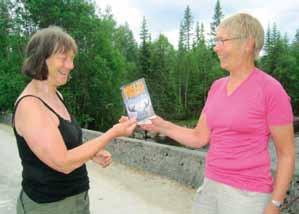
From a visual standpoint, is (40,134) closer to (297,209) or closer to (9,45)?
(297,209)

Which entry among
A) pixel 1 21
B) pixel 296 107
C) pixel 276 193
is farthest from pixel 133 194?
pixel 296 107

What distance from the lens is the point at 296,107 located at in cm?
6581

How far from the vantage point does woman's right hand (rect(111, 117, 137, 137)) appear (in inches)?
93.5

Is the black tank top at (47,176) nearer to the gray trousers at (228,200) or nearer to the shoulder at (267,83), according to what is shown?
the gray trousers at (228,200)

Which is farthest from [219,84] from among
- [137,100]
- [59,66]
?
[59,66]

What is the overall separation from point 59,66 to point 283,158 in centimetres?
135

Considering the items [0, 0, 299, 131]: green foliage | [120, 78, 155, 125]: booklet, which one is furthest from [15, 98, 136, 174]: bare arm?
[0, 0, 299, 131]: green foliage

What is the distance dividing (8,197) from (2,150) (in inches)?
203

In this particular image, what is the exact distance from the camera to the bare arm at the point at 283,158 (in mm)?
2250

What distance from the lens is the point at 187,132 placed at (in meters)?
2.96

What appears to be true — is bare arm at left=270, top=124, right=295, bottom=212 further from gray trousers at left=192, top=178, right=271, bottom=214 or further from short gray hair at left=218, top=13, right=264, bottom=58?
short gray hair at left=218, top=13, right=264, bottom=58

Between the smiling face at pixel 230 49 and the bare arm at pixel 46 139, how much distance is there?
3.07 ft

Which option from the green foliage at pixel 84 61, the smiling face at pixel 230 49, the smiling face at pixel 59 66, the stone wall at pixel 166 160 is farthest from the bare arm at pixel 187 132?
the green foliage at pixel 84 61

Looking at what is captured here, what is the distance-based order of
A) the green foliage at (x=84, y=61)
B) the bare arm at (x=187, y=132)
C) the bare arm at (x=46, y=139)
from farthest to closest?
the green foliage at (x=84, y=61)
the bare arm at (x=187, y=132)
the bare arm at (x=46, y=139)
